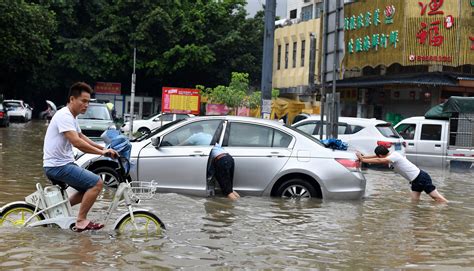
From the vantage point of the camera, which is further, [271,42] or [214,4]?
[214,4]

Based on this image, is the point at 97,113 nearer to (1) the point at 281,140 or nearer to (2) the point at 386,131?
(2) the point at 386,131

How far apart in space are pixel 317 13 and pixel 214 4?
10077 millimetres

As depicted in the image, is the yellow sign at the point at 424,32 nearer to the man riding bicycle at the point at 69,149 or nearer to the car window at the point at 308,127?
the car window at the point at 308,127

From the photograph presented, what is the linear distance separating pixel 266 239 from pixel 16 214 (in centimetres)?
281

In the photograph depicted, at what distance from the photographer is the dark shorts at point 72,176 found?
6.98 meters

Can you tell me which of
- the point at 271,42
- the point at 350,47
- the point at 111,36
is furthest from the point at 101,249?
the point at 111,36

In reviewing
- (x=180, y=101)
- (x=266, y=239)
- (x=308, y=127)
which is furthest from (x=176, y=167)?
(x=180, y=101)

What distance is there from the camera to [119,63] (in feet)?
166

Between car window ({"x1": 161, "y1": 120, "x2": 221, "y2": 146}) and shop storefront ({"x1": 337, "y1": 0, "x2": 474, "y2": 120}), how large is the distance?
2128 centimetres

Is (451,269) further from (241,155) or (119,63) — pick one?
(119,63)

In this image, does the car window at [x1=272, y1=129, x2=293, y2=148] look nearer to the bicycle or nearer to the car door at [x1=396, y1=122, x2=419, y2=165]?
the bicycle

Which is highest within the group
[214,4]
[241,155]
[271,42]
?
[214,4]

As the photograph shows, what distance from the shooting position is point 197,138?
1080 centimetres

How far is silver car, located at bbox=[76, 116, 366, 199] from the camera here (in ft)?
34.6
